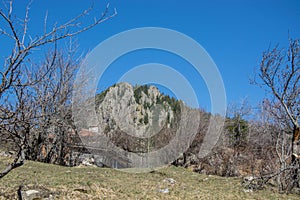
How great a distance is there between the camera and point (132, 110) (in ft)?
59.0

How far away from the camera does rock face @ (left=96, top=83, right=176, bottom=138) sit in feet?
55.5

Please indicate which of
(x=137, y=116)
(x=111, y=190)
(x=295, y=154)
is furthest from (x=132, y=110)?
(x=111, y=190)

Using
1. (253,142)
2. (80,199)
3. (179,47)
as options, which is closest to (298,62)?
(179,47)

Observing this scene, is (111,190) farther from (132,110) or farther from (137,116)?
(137,116)

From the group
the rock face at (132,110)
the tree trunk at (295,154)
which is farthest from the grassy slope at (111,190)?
the rock face at (132,110)

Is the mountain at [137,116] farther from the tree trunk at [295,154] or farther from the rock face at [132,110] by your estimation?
the tree trunk at [295,154]

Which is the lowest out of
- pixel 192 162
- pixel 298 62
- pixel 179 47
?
pixel 192 162

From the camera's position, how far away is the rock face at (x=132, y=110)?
16.9m

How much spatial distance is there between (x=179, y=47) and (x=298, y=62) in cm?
374

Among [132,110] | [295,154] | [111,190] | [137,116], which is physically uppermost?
[132,110]

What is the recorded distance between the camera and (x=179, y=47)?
1071 centimetres

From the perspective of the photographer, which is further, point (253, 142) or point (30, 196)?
point (253, 142)

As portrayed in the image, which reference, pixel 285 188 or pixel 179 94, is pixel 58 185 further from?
pixel 179 94

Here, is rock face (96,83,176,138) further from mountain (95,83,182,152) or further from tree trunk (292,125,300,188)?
tree trunk (292,125,300,188)
